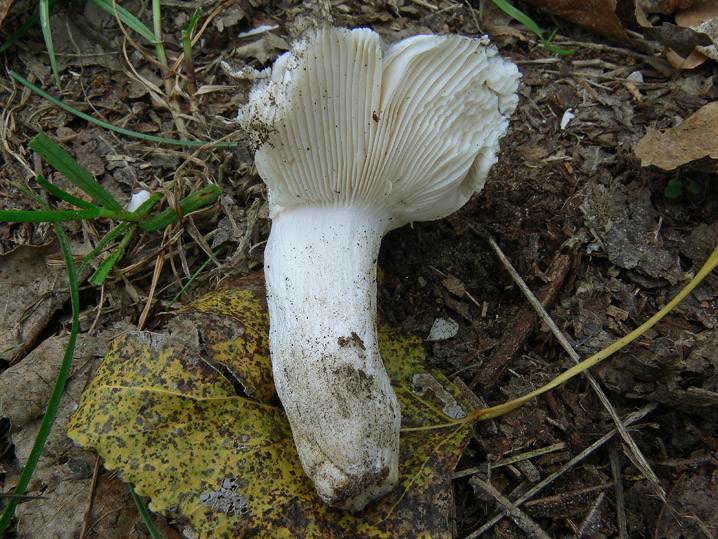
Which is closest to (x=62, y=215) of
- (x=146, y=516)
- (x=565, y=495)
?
(x=146, y=516)

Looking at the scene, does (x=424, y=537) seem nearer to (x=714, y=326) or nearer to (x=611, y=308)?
(x=611, y=308)

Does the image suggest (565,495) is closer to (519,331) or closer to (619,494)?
(619,494)

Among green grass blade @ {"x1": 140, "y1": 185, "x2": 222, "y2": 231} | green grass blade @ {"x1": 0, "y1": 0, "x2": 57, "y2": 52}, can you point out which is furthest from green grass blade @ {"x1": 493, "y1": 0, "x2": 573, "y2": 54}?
green grass blade @ {"x1": 0, "y1": 0, "x2": 57, "y2": 52}

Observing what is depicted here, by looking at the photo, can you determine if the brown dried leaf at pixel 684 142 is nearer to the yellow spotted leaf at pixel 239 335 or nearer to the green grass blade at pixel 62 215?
the yellow spotted leaf at pixel 239 335

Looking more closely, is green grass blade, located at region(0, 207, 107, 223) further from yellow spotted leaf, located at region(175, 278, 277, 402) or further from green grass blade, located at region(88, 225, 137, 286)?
yellow spotted leaf, located at region(175, 278, 277, 402)

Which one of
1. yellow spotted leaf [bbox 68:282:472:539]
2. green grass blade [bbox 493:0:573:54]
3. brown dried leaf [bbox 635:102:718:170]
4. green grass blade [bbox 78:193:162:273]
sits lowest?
yellow spotted leaf [bbox 68:282:472:539]

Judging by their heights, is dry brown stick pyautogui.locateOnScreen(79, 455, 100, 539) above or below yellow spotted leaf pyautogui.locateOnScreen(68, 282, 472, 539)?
below
